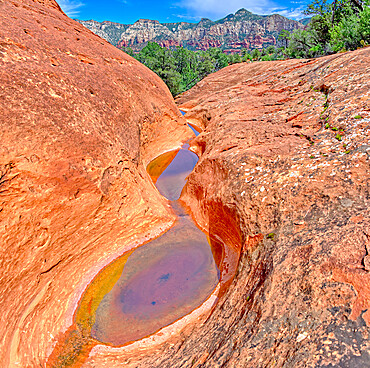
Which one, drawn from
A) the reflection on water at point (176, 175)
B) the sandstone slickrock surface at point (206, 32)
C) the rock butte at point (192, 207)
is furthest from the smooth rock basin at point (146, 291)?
the sandstone slickrock surface at point (206, 32)

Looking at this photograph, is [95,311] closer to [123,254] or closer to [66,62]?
[123,254]

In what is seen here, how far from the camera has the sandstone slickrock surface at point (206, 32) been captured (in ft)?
501

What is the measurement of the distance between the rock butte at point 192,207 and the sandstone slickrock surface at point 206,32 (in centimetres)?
15974

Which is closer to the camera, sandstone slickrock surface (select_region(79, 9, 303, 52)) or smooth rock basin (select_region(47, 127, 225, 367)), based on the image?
smooth rock basin (select_region(47, 127, 225, 367))

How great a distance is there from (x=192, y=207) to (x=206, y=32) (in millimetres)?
192849

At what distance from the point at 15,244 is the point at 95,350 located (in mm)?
2817

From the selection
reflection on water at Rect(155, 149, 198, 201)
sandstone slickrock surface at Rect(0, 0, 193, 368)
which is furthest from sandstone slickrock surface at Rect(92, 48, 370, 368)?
sandstone slickrock surface at Rect(0, 0, 193, 368)

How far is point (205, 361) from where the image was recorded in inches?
145

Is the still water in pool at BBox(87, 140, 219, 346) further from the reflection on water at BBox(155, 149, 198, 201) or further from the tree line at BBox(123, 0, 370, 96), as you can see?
the tree line at BBox(123, 0, 370, 96)

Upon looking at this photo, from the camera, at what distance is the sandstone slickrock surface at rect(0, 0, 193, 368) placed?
5.07 meters

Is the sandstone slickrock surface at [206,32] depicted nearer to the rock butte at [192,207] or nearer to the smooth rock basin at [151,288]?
the rock butte at [192,207]

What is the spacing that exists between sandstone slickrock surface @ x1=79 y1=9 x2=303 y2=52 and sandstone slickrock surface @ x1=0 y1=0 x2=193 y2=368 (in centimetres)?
16009

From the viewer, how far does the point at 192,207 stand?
8.82m

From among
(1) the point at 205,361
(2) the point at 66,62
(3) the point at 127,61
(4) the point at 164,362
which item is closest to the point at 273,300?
(1) the point at 205,361
